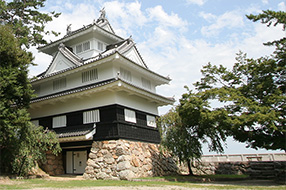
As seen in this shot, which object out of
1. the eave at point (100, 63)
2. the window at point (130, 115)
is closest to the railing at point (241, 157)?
the eave at point (100, 63)

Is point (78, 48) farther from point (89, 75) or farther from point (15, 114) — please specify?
point (15, 114)

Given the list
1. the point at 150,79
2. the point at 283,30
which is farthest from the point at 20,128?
the point at 283,30

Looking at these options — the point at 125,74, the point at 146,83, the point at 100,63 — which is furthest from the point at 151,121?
the point at 100,63

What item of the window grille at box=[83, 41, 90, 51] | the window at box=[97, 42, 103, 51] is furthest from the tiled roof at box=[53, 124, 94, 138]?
the window at box=[97, 42, 103, 51]

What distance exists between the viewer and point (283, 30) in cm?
1355

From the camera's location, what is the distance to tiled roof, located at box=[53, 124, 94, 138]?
1651cm

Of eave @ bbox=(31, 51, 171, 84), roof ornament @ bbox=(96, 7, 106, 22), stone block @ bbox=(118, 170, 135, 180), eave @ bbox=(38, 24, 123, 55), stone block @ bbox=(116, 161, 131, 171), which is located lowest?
stone block @ bbox=(118, 170, 135, 180)

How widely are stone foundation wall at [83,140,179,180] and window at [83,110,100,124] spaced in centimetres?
177

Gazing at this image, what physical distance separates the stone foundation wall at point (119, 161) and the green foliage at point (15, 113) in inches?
141

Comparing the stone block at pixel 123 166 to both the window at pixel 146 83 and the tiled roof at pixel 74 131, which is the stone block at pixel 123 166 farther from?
the window at pixel 146 83

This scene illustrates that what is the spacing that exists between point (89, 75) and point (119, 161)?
7.84m

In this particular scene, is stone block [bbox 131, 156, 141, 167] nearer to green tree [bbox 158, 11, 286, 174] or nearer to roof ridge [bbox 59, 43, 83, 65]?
green tree [bbox 158, 11, 286, 174]

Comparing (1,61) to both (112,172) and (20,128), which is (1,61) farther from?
(112,172)

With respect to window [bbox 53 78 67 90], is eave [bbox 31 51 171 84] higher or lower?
higher
